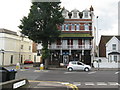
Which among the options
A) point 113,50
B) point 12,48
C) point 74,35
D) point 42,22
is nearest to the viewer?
point 42,22

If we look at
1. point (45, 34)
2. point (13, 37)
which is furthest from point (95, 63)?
point (13, 37)

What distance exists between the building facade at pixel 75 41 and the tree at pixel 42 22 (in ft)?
21.1

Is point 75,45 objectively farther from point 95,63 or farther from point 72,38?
point 95,63

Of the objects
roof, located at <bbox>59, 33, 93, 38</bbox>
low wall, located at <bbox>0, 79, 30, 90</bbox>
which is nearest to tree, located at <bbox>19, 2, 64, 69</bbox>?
roof, located at <bbox>59, 33, 93, 38</bbox>

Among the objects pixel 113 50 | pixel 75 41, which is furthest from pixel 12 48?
pixel 113 50

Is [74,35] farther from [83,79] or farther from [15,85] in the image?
[15,85]

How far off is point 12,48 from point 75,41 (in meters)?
16.1

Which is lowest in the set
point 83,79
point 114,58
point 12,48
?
point 83,79

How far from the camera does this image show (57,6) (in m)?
29.2

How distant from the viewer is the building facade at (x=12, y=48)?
36156 millimetres

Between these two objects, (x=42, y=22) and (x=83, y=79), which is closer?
(x=83, y=79)

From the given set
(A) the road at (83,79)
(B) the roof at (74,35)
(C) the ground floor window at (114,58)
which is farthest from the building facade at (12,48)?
(C) the ground floor window at (114,58)

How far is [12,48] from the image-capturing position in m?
40.1

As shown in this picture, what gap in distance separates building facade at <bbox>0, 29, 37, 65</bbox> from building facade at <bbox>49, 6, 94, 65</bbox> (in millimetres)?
10370
